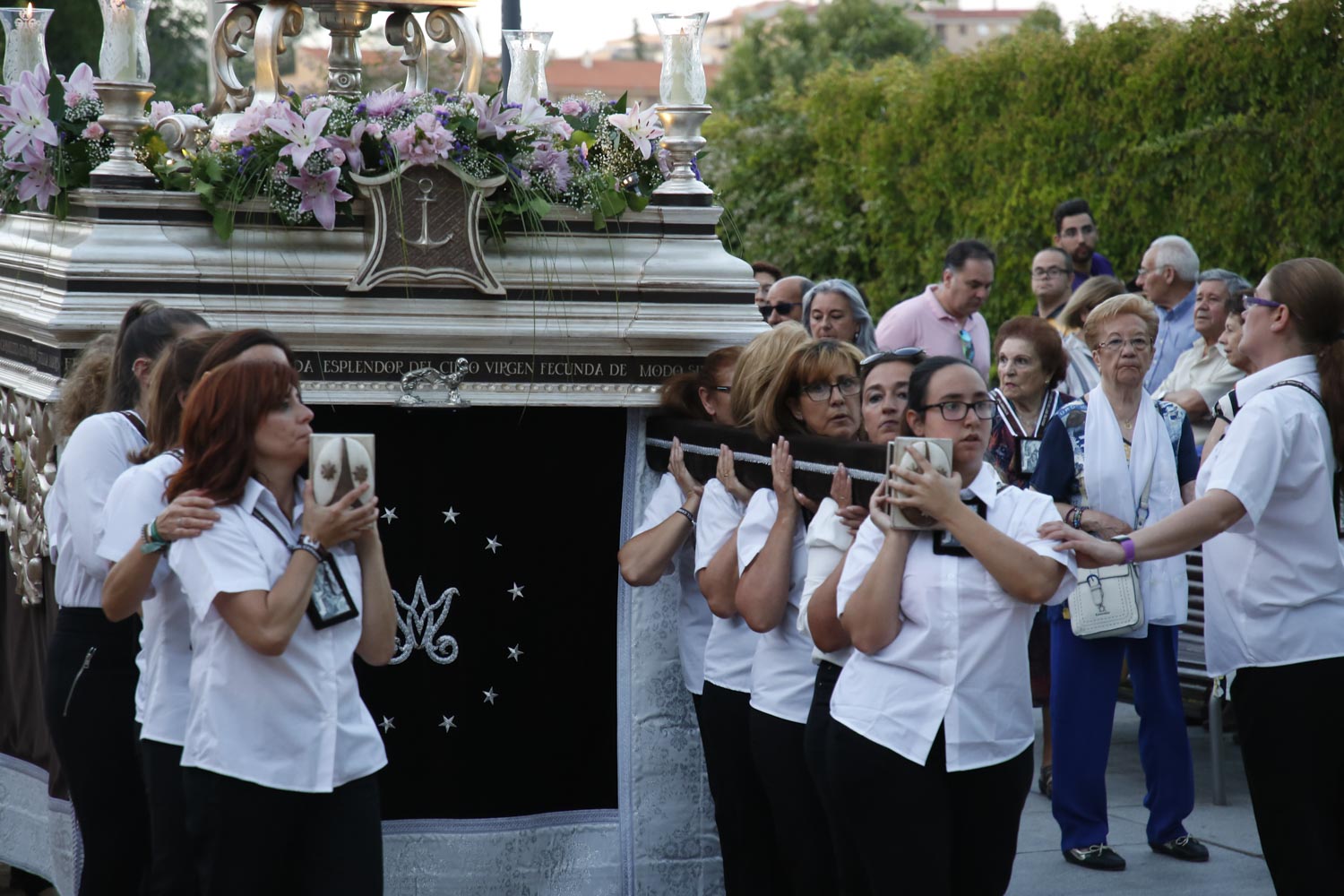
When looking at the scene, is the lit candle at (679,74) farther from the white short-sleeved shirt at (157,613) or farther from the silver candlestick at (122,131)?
the white short-sleeved shirt at (157,613)

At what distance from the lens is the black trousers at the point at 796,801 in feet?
14.7

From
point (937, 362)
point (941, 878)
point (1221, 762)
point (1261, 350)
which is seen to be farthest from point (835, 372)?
point (1221, 762)

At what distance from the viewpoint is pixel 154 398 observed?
3.98m

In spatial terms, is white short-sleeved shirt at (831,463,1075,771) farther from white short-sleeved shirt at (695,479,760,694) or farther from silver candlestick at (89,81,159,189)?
silver candlestick at (89,81,159,189)

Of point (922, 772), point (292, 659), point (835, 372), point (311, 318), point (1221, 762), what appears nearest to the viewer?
point (292, 659)

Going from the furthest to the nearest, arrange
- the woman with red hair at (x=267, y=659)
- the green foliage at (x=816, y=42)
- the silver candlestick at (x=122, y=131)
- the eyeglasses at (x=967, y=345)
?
the green foliage at (x=816, y=42) → the eyeglasses at (x=967, y=345) → the silver candlestick at (x=122, y=131) → the woman with red hair at (x=267, y=659)

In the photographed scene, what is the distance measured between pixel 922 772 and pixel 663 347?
1.99 metres

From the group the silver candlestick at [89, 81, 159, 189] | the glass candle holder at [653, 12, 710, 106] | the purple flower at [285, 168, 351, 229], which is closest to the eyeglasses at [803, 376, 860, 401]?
the glass candle holder at [653, 12, 710, 106]

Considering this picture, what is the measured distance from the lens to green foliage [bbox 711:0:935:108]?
149 ft

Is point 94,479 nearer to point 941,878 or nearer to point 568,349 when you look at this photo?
point 568,349

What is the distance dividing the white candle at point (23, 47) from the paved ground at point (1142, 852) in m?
2.87

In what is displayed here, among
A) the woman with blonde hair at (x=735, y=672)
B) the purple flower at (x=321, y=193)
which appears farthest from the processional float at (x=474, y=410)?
the woman with blonde hair at (x=735, y=672)

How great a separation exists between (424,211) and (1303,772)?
2.82 meters

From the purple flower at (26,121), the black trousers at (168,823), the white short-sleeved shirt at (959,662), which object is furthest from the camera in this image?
the purple flower at (26,121)
